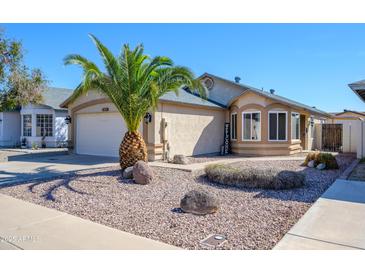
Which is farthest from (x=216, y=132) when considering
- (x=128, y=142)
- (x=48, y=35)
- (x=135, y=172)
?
(x=48, y=35)

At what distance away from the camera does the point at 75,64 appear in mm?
9258

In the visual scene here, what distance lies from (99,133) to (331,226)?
46.5ft

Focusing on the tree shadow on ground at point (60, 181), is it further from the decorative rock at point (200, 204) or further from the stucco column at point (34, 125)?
the stucco column at point (34, 125)

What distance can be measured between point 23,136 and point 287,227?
23395mm

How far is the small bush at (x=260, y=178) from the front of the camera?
26.1ft

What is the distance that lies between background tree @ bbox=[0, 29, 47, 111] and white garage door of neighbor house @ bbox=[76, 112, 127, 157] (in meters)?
3.15

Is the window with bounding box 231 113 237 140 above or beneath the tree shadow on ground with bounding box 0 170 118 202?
above

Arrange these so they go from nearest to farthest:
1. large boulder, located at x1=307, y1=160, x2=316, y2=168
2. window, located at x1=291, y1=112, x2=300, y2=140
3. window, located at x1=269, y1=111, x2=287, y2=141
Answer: large boulder, located at x1=307, y1=160, x2=316, y2=168 < window, located at x1=269, y1=111, x2=287, y2=141 < window, located at x1=291, y1=112, x2=300, y2=140

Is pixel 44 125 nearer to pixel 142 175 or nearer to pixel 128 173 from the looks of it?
pixel 128 173

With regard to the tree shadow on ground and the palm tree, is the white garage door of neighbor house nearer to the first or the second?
the tree shadow on ground

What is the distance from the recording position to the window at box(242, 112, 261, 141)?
56.2 ft

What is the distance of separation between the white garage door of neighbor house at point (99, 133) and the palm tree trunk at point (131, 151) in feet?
17.4

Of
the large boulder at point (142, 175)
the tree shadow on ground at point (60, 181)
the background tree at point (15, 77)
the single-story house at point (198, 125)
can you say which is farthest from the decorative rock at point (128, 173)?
the background tree at point (15, 77)

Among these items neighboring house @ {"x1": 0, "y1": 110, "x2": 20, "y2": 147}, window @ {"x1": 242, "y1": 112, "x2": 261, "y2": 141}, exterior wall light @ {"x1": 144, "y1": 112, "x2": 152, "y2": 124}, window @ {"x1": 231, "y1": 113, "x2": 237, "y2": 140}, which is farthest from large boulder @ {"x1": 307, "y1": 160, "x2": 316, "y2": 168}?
neighboring house @ {"x1": 0, "y1": 110, "x2": 20, "y2": 147}
